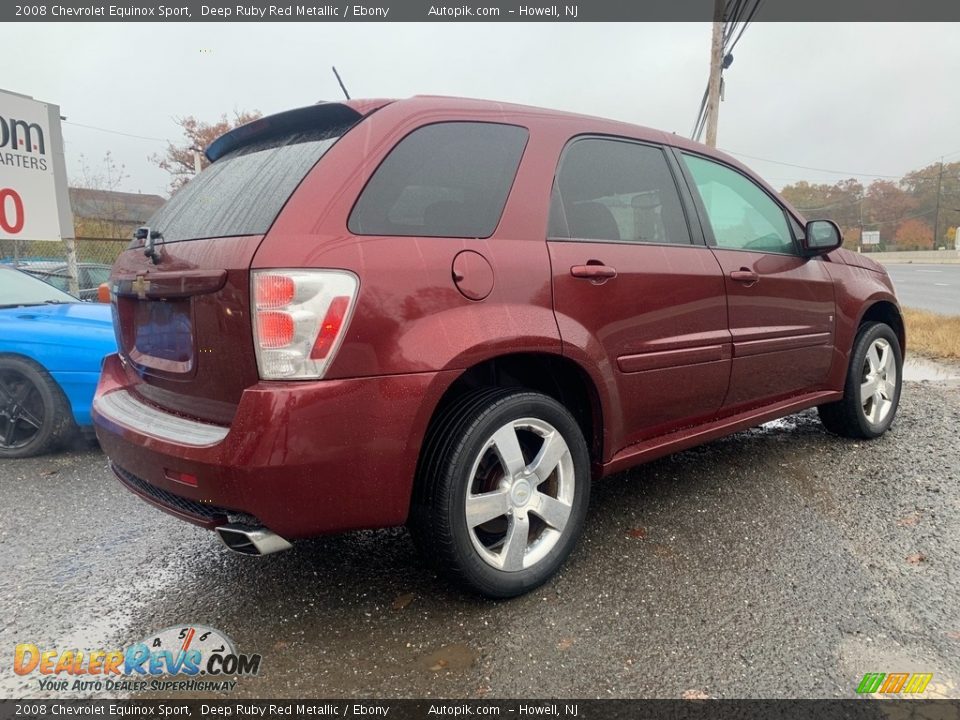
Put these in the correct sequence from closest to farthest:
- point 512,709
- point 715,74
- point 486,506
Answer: point 512,709, point 486,506, point 715,74

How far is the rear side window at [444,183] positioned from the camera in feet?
6.76

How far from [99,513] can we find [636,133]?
3.29 meters

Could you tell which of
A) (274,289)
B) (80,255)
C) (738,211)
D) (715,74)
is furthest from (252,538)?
(80,255)

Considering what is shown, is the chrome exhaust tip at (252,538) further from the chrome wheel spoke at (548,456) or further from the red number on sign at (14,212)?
the red number on sign at (14,212)

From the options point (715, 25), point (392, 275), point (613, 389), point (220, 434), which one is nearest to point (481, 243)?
point (392, 275)

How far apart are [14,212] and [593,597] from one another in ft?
25.3

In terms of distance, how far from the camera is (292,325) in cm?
183

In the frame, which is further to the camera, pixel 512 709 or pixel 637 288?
pixel 637 288

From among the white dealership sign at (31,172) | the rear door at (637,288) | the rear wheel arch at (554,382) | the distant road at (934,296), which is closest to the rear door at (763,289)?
the rear door at (637,288)

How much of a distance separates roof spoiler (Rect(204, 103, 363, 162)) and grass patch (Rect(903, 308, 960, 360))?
6.72 meters

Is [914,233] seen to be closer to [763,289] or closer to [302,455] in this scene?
[763,289]

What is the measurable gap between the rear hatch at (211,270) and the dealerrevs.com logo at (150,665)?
777 millimetres

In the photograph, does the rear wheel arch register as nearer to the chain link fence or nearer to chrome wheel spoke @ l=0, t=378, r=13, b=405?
chrome wheel spoke @ l=0, t=378, r=13, b=405

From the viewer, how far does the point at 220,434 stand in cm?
192
